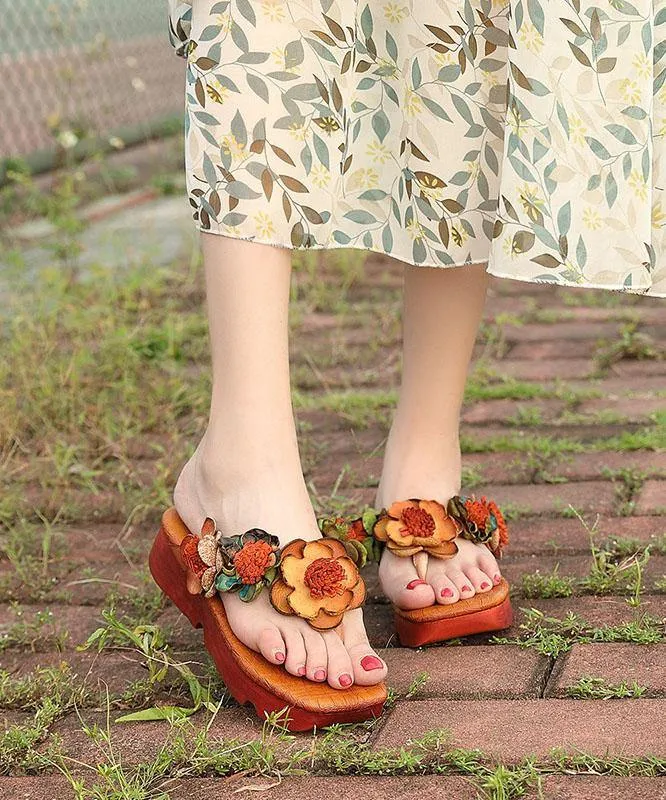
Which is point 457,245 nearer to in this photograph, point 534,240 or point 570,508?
point 534,240

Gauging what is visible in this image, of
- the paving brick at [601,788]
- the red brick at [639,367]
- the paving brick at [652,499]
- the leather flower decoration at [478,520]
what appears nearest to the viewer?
the paving brick at [601,788]

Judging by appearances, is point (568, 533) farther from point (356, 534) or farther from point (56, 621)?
point (56, 621)

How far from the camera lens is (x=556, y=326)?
9.48 feet

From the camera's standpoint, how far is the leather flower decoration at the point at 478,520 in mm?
1563

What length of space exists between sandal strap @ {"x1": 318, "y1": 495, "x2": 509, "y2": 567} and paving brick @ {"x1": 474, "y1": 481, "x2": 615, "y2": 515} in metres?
0.30

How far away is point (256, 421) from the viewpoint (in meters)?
1.38

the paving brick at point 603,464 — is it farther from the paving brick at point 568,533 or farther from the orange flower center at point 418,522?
the orange flower center at point 418,522

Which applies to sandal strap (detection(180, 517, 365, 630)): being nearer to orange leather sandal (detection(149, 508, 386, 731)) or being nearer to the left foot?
orange leather sandal (detection(149, 508, 386, 731))

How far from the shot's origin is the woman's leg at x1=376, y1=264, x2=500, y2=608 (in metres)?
1.54

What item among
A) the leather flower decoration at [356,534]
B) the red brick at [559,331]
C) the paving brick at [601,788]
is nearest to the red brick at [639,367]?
the red brick at [559,331]

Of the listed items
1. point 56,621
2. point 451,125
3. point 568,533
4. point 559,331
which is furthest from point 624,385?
point 56,621

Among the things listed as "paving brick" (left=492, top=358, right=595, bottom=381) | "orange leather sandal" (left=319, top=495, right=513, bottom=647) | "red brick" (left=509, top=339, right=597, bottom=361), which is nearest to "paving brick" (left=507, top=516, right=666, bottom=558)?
"orange leather sandal" (left=319, top=495, right=513, bottom=647)

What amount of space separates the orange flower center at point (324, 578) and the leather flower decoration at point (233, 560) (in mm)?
40

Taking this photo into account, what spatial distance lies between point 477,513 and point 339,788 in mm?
487
